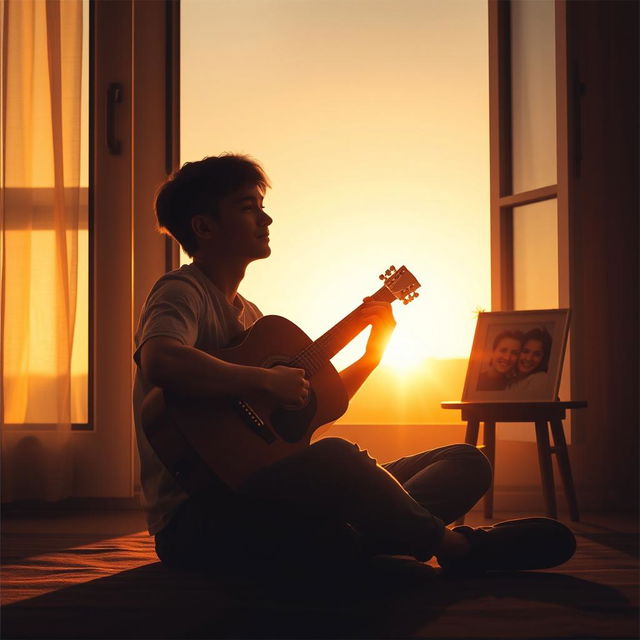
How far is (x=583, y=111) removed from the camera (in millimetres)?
2953

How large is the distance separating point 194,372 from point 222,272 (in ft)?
1.19

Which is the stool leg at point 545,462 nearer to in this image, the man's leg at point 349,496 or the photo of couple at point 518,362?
the photo of couple at point 518,362

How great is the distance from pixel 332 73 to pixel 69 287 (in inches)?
57.3

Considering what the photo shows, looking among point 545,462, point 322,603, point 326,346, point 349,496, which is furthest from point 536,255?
point 322,603

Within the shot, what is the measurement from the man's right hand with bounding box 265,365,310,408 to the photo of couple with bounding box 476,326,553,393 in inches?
44.7

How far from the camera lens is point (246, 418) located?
159 cm

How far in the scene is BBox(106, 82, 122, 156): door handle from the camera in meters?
3.01

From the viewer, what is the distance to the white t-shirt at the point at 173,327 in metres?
1.57

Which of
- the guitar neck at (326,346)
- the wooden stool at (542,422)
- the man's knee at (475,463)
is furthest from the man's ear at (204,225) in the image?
the wooden stool at (542,422)

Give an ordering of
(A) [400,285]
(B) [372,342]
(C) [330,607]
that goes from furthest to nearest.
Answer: (A) [400,285]
(B) [372,342]
(C) [330,607]

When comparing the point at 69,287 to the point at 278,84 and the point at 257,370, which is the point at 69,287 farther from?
the point at 257,370

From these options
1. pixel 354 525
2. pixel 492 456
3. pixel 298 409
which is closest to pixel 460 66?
pixel 492 456

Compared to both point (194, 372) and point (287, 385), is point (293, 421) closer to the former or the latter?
point (287, 385)

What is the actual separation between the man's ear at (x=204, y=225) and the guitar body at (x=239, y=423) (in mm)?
242
